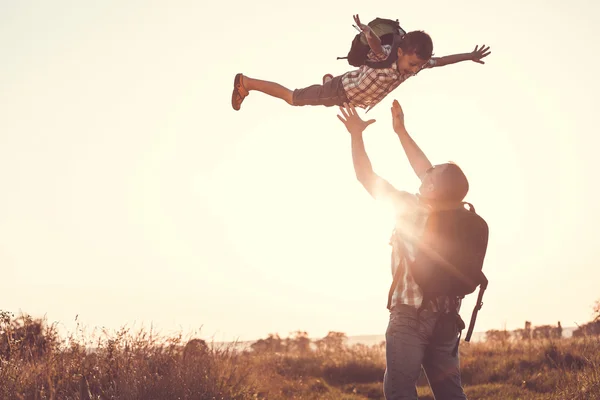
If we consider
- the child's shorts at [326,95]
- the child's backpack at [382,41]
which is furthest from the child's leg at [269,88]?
the child's backpack at [382,41]

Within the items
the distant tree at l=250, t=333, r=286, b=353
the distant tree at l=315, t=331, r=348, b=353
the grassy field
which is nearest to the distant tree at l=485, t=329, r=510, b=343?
the grassy field

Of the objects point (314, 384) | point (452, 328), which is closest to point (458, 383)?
point (452, 328)

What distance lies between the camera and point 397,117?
4836 millimetres

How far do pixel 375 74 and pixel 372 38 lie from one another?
1.19 feet

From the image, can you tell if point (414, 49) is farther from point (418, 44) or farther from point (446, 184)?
point (446, 184)

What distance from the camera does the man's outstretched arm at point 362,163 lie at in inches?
161

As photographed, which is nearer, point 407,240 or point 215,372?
point 407,240

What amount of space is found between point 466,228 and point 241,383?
21.1 ft

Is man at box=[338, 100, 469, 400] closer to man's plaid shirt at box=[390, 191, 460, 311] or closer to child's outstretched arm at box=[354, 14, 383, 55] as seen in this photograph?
man's plaid shirt at box=[390, 191, 460, 311]

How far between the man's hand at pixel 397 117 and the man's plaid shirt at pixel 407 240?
0.88 meters

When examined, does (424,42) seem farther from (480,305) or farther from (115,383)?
(115,383)

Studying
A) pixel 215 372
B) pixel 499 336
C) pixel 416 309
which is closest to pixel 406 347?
pixel 416 309

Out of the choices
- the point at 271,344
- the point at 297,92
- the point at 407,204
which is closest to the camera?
the point at 407,204

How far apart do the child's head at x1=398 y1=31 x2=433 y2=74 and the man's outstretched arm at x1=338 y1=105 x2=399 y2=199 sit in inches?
61.2
